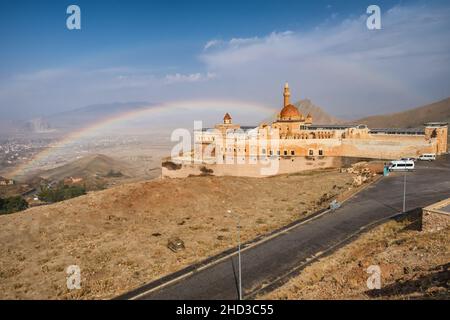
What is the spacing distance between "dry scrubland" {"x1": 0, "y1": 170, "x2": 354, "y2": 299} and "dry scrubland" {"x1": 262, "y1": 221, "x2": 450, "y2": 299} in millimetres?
6189

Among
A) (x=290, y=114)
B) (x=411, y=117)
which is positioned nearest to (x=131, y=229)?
(x=290, y=114)

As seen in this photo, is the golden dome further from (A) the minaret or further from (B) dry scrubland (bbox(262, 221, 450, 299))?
(B) dry scrubland (bbox(262, 221, 450, 299))

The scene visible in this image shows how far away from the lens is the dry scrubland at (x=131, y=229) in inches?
696

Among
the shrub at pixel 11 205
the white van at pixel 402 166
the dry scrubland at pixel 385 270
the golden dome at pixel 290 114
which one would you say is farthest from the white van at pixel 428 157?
the shrub at pixel 11 205

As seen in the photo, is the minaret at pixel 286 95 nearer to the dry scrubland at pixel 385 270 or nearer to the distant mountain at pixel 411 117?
the dry scrubland at pixel 385 270

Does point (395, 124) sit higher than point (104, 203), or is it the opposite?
point (395, 124)

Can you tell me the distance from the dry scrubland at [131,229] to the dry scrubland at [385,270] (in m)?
6.19

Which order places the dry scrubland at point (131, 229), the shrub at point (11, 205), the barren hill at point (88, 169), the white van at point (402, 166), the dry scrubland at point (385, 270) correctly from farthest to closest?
the barren hill at point (88, 169)
the shrub at point (11, 205)
the white van at point (402, 166)
the dry scrubland at point (131, 229)
the dry scrubland at point (385, 270)

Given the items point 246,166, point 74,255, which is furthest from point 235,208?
point 246,166

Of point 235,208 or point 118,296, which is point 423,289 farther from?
point 235,208

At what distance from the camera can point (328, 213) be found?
26.4 m

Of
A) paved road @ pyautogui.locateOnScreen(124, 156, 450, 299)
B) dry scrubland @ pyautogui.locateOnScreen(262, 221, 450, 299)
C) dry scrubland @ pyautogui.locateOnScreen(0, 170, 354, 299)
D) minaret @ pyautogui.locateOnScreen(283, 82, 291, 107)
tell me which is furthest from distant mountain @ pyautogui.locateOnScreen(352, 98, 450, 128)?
dry scrubland @ pyautogui.locateOnScreen(262, 221, 450, 299)

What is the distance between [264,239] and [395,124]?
6749 inches

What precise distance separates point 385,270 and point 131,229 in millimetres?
16936
